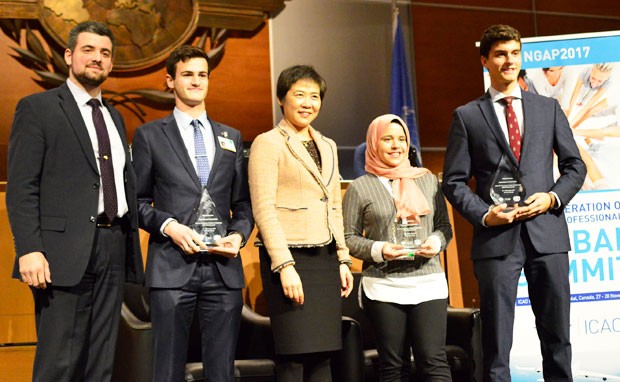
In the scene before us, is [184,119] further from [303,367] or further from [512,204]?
[512,204]

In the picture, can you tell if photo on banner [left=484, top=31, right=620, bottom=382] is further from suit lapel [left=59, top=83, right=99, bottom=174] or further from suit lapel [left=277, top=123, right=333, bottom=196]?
suit lapel [left=59, top=83, right=99, bottom=174]

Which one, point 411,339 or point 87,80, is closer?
point 87,80

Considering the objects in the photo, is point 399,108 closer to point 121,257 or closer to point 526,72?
point 526,72

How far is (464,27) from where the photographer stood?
7.07m

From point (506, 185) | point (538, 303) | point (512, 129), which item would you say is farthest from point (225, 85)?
point (538, 303)

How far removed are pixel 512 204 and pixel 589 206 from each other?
1337 millimetres

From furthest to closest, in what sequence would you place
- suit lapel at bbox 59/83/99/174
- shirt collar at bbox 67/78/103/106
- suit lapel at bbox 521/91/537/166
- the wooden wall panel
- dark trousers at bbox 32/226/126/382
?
the wooden wall panel, suit lapel at bbox 521/91/537/166, shirt collar at bbox 67/78/103/106, suit lapel at bbox 59/83/99/174, dark trousers at bbox 32/226/126/382

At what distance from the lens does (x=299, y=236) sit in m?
2.92

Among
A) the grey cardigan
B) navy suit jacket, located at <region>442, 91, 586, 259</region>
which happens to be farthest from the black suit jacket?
navy suit jacket, located at <region>442, 91, 586, 259</region>

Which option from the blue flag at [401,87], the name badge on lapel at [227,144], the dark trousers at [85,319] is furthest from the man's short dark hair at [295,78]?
the blue flag at [401,87]

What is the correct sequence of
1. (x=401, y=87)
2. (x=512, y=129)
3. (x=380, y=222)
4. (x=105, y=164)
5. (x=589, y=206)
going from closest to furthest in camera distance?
(x=105, y=164), (x=512, y=129), (x=380, y=222), (x=589, y=206), (x=401, y=87)

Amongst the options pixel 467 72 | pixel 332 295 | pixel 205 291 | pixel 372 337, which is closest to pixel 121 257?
pixel 205 291

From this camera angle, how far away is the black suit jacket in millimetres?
2594

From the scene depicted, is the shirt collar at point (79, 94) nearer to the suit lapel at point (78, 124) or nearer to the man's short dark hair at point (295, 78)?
the suit lapel at point (78, 124)
